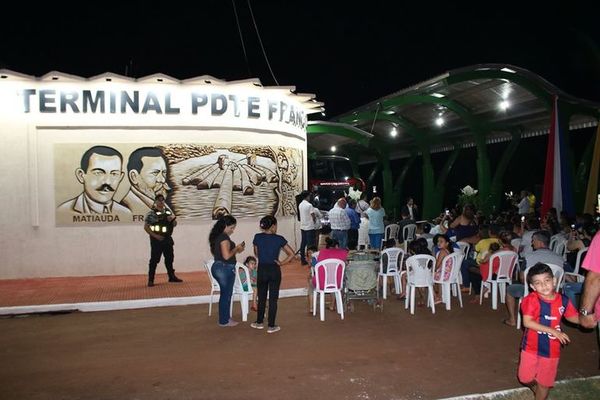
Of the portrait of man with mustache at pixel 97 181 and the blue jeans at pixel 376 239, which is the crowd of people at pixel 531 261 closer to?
the blue jeans at pixel 376 239

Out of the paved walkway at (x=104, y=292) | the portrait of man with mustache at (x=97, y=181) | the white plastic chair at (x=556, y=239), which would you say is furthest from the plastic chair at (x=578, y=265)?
the portrait of man with mustache at (x=97, y=181)

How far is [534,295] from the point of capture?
434 centimetres

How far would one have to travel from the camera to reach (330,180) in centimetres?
2291

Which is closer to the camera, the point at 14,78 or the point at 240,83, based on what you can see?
the point at 14,78

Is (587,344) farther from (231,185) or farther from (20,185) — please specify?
(20,185)

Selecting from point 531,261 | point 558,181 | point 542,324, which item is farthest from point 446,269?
point 558,181

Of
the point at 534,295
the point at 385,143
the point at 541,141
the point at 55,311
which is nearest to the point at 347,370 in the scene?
the point at 534,295

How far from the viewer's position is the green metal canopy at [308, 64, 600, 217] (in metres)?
15.1

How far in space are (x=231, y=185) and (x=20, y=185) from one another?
432cm

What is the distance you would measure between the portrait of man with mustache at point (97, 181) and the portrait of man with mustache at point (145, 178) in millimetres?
262

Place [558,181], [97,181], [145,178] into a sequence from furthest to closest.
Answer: [558,181] < [145,178] < [97,181]

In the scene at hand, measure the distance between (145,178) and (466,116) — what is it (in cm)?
1269

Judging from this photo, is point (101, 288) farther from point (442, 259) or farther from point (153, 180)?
point (442, 259)

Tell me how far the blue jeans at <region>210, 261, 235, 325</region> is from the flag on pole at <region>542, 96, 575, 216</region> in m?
9.54
